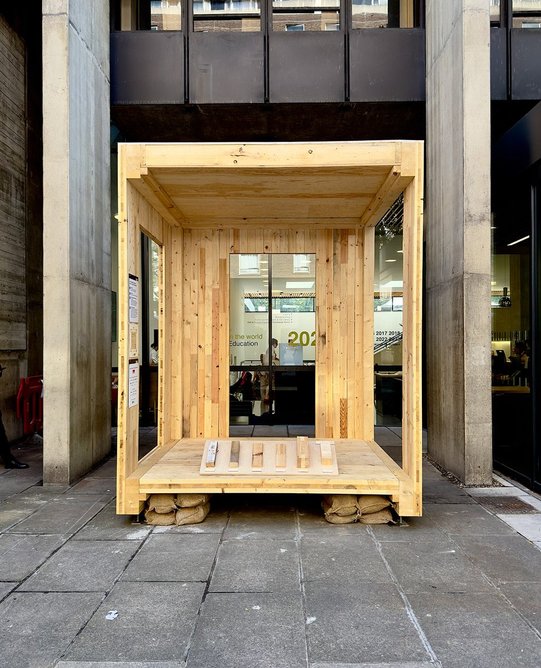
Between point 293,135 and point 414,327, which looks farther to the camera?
point 293,135

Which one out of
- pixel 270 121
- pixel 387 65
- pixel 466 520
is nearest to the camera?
pixel 466 520

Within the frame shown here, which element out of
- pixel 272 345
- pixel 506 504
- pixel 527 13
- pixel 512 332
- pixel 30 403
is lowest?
pixel 506 504

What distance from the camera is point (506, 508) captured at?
214 inches

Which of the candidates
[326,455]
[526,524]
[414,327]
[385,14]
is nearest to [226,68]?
[385,14]

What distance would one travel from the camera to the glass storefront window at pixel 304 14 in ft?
28.7

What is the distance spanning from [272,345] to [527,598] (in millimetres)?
6794

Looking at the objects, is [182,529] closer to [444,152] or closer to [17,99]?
[444,152]

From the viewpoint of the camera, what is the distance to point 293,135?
9484 mm

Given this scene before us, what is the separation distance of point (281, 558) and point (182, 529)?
1.19 metres

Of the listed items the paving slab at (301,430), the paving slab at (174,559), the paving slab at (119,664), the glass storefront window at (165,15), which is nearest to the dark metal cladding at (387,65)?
the glass storefront window at (165,15)

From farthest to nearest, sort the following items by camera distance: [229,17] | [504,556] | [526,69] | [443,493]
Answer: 1. [229,17]
2. [526,69]
3. [443,493]
4. [504,556]

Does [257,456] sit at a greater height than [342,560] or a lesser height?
greater

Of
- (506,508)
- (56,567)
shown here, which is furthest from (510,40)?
(56,567)

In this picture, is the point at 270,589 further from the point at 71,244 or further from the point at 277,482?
the point at 71,244
